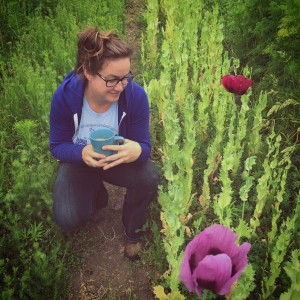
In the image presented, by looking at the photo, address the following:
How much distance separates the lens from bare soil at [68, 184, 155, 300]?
197 cm

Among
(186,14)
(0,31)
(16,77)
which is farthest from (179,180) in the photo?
(0,31)

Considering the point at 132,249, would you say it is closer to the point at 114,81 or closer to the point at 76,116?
the point at 76,116

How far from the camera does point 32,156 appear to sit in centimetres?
253

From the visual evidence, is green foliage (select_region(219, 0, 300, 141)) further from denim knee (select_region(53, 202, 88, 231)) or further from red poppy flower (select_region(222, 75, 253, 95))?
denim knee (select_region(53, 202, 88, 231))

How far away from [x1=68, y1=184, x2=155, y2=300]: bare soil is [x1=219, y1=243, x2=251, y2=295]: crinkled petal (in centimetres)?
111

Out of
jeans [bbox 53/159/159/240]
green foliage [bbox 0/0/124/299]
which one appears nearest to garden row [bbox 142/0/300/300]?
jeans [bbox 53/159/159/240]

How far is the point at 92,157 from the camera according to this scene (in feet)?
5.75

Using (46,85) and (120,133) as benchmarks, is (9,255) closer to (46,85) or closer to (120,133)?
(120,133)

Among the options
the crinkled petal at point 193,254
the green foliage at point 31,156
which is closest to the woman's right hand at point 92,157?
the green foliage at point 31,156

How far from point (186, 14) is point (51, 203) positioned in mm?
2923

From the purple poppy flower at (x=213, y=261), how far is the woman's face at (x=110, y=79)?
1.00m

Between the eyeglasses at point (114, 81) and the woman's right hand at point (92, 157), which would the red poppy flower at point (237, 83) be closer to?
the eyeglasses at point (114, 81)

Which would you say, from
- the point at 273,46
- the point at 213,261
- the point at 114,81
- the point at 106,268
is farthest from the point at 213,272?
the point at 273,46

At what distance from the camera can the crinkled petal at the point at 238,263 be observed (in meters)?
0.93
